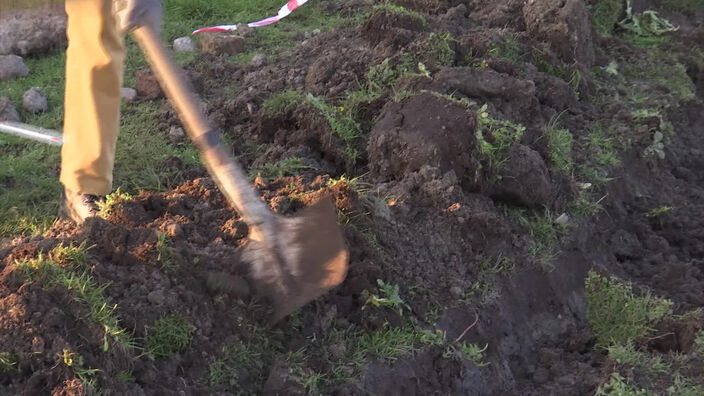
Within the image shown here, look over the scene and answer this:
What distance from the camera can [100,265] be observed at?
124 inches

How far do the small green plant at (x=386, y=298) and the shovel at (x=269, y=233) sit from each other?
26 centimetres

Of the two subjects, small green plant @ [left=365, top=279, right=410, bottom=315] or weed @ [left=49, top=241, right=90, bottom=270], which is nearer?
weed @ [left=49, top=241, right=90, bottom=270]

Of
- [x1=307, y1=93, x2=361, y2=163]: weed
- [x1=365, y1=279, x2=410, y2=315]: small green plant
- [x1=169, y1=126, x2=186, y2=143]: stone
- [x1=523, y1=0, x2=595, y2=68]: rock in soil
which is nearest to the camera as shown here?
[x1=365, y1=279, x2=410, y2=315]: small green plant

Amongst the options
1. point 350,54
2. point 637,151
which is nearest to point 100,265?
point 350,54

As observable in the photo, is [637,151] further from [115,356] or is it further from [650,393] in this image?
[115,356]

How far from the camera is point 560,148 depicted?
16.3 ft

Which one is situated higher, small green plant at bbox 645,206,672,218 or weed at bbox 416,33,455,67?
weed at bbox 416,33,455,67

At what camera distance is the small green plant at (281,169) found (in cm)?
442

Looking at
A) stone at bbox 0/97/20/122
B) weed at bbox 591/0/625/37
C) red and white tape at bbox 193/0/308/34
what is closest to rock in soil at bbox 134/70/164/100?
stone at bbox 0/97/20/122

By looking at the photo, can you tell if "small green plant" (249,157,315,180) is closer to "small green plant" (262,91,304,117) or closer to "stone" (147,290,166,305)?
"small green plant" (262,91,304,117)

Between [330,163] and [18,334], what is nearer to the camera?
[18,334]

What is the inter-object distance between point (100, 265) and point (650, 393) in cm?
219

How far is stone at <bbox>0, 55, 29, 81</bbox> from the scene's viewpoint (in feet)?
19.5

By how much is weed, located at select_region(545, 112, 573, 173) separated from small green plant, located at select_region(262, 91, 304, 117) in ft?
4.71
